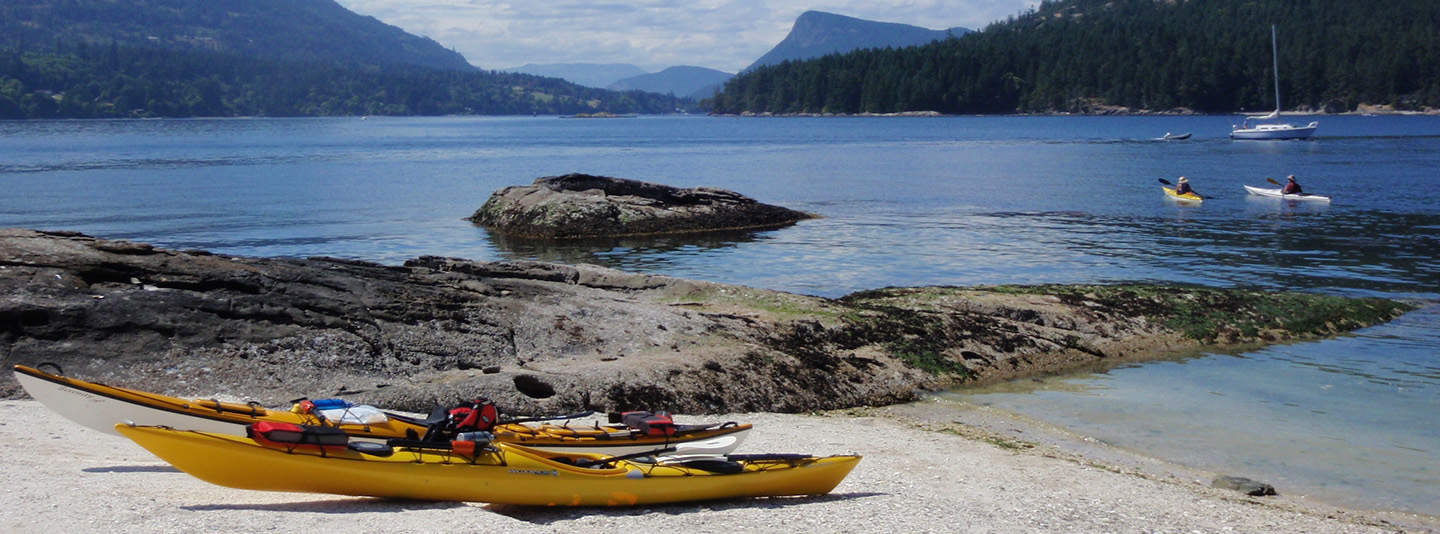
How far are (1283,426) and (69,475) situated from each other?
52.1 ft

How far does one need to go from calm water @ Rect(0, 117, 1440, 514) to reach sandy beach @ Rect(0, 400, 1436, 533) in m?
1.98

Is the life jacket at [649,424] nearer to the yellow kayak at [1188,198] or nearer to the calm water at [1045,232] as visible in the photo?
the calm water at [1045,232]

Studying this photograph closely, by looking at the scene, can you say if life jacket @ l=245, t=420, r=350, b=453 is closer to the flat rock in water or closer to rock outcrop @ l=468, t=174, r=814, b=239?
the flat rock in water

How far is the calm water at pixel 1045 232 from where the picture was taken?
54.1 ft

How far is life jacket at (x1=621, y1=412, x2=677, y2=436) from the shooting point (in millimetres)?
12797

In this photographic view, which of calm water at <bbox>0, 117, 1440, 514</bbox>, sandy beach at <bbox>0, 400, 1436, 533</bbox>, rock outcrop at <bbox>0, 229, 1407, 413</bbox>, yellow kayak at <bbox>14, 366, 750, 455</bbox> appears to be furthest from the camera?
calm water at <bbox>0, 117, 1440, 514</bbox>

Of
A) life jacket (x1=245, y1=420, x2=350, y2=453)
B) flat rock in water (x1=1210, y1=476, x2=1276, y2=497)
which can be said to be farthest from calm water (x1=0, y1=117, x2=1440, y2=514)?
life jacket (x1=245, y1=420, x2=350, y2=453)

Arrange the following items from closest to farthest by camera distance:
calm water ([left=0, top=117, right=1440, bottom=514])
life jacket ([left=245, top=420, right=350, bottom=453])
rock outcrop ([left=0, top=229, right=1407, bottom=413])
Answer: life jacket ([left=245, top=420, right=350, bottom=453]), rock outcrop ([left=0, top=229, right=1407, bottom=413]), calm water ([left=0, top=117, right=1440, bottom=514])

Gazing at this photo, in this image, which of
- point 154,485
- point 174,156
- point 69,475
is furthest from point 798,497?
point 174,156

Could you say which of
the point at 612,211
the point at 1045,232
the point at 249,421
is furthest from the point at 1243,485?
the point at 612,211

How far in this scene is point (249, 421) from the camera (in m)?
12.0

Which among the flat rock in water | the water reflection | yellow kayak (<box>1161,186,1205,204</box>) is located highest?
yellow kayak (<box>1161,186,1205,204</box>)

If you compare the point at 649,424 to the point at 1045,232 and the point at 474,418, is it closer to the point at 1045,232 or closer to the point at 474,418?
the point at 474,418

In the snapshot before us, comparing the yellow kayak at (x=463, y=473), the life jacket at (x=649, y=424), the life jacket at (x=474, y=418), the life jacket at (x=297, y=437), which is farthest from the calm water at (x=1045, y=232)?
the life jacket at (x=297, y=437)
